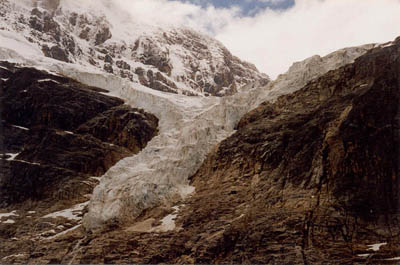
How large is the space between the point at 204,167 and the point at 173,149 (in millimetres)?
6188

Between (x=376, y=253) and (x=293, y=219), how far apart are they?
6.33 meters

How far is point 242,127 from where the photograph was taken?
59656 millimetres

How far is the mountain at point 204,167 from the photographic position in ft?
131

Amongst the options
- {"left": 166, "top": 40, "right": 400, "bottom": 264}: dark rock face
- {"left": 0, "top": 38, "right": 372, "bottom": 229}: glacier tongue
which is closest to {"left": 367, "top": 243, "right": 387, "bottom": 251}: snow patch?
{"left": 166, "top": 40, "right": 400, "bottom": 264}: dark rock face

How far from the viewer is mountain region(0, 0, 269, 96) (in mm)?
113938

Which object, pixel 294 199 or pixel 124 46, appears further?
pixel 124 46

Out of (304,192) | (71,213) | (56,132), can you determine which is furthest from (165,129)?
(304,192)

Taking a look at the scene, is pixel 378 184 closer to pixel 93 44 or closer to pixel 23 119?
pixel 23 119

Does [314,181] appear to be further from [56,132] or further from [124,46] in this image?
[124,46]

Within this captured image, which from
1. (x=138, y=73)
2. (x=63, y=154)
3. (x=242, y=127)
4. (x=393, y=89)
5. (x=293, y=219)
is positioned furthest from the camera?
(x=138, y=73)

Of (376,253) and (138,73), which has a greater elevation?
(138,73)

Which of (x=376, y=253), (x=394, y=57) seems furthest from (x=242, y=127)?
(x=376, y=253)

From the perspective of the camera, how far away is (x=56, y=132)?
229 ft

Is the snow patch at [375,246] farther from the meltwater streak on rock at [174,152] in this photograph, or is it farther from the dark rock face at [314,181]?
the meltwater streak on rock at [174,152]
